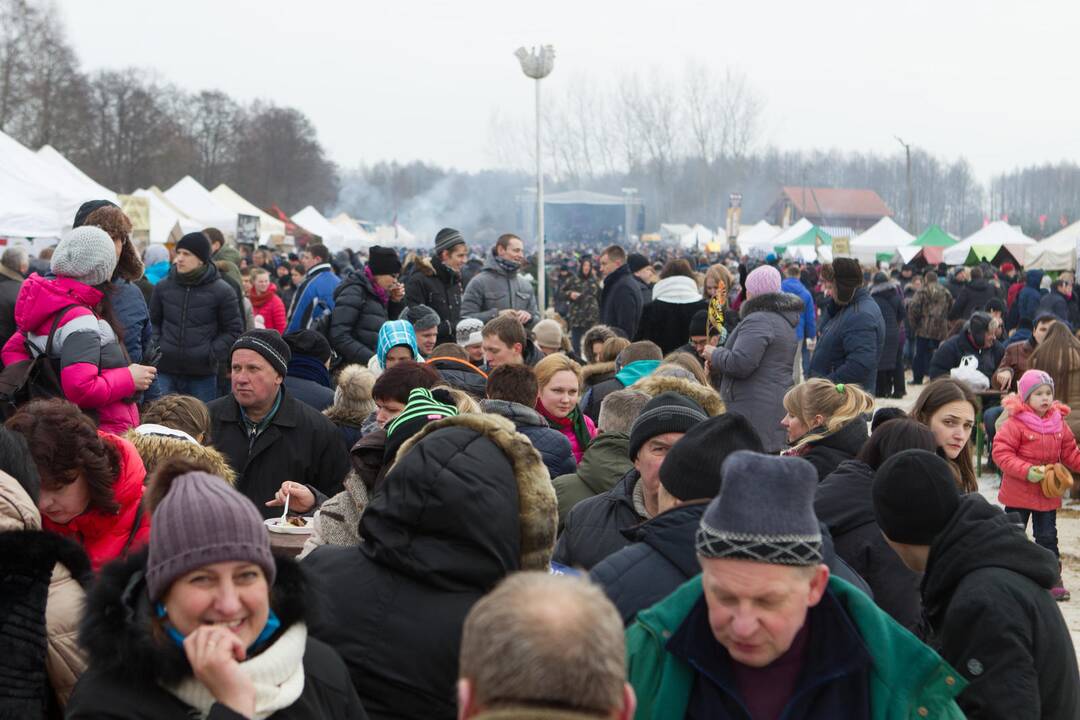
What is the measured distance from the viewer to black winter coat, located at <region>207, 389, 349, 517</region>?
5.19 metres

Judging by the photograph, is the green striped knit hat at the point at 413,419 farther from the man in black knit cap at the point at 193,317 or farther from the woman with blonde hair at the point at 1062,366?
the woman with blonde hair at the point at 1062,366

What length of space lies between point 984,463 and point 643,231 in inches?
4148

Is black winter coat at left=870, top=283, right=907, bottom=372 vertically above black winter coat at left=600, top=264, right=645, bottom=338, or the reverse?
black winter coat at left=600, top=264, right=645, bottom=338

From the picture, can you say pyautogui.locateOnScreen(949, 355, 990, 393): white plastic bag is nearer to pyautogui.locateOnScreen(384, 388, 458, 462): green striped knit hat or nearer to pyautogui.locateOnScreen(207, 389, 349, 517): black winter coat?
pyautogui.locateOnScreen(207, 389, 349, 517): black winter coat

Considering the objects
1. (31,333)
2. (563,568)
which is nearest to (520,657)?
(563,568)

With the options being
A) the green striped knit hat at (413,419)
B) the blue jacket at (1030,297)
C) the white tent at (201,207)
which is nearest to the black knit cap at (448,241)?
the green striped knit hat at (413,419)

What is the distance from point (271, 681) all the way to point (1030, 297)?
1695cm

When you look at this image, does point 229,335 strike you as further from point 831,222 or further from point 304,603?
point 831,222

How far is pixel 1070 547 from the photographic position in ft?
29.7

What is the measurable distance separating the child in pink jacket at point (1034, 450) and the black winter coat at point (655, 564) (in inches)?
216

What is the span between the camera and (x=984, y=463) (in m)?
12.2

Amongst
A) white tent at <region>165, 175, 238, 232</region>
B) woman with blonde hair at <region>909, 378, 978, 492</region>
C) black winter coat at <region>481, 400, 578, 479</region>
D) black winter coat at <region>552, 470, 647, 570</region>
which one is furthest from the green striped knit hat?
white tent at <region>165, 175, 238, 232</region>

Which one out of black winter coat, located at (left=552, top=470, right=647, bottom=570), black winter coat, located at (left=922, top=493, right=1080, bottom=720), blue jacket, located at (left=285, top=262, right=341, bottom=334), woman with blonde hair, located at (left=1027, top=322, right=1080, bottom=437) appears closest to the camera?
black winter coat, located at (left=922, top=493, right=1080, bottom=720)

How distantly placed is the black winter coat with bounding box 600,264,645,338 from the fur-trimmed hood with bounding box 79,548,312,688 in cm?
946
